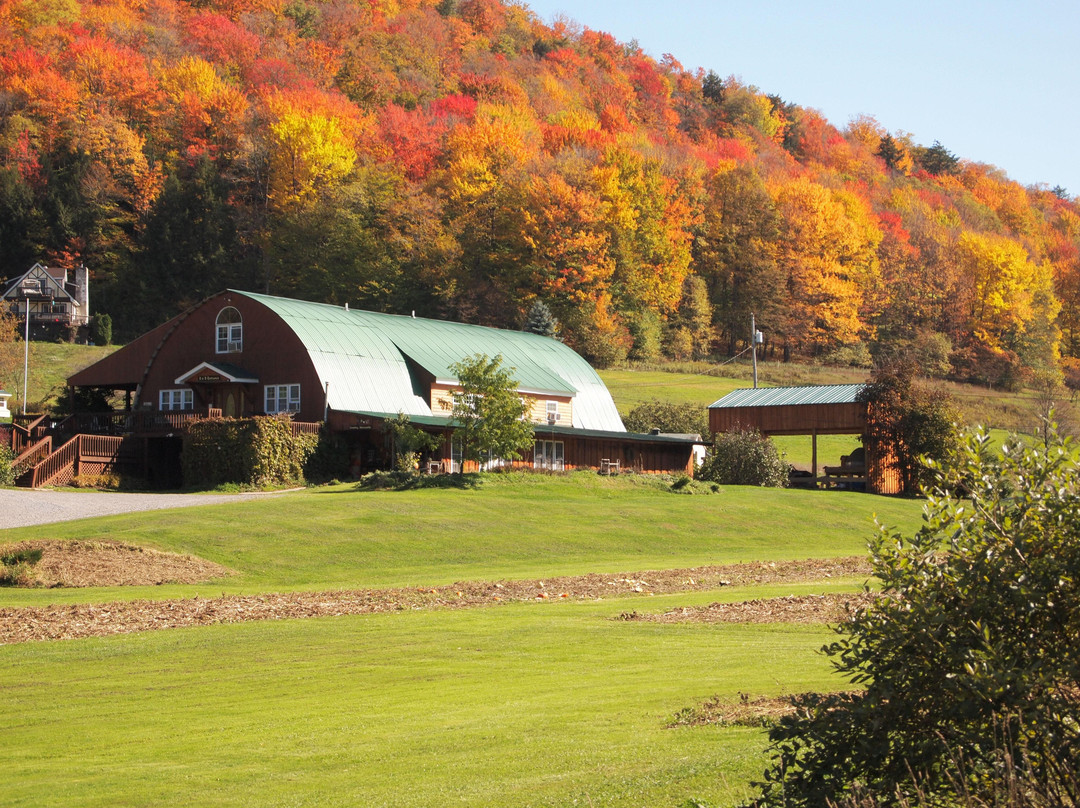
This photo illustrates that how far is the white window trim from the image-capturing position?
53.3m

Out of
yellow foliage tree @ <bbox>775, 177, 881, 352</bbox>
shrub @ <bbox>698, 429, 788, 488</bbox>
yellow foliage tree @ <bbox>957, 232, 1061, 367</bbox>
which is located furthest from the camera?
yellow foliage tree @ <bbox>957, 232, 1061, 367</bbox>

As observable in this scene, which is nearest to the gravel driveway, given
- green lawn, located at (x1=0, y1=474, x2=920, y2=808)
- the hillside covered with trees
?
green lawn, located at (x1=0, y1=474, x2=920, y2=808)

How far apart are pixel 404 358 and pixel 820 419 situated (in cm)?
2055

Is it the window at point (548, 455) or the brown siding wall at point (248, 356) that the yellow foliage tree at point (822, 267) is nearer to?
the window at point (548, 455)

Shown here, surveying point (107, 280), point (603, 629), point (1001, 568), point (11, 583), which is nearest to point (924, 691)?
point (1001, 568)

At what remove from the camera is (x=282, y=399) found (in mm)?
50125

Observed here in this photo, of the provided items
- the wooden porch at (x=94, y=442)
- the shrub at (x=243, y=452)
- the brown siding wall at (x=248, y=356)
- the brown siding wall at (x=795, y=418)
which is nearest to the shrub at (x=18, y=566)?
the shrub at (x=243, y=452)

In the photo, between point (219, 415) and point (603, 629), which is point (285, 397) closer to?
point (219, 415)

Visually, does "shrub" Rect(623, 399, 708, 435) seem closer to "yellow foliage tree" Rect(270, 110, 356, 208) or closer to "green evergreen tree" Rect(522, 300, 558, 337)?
"green evergreen tree" Rect(522, 300, 558, 337)

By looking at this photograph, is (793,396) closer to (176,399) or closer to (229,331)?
(229,331)

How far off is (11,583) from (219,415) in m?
23.8

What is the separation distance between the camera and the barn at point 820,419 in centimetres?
5312

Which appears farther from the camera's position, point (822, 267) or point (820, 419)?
point (822, 267)

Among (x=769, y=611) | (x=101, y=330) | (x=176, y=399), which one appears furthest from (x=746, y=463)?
(x=101, y=330)
